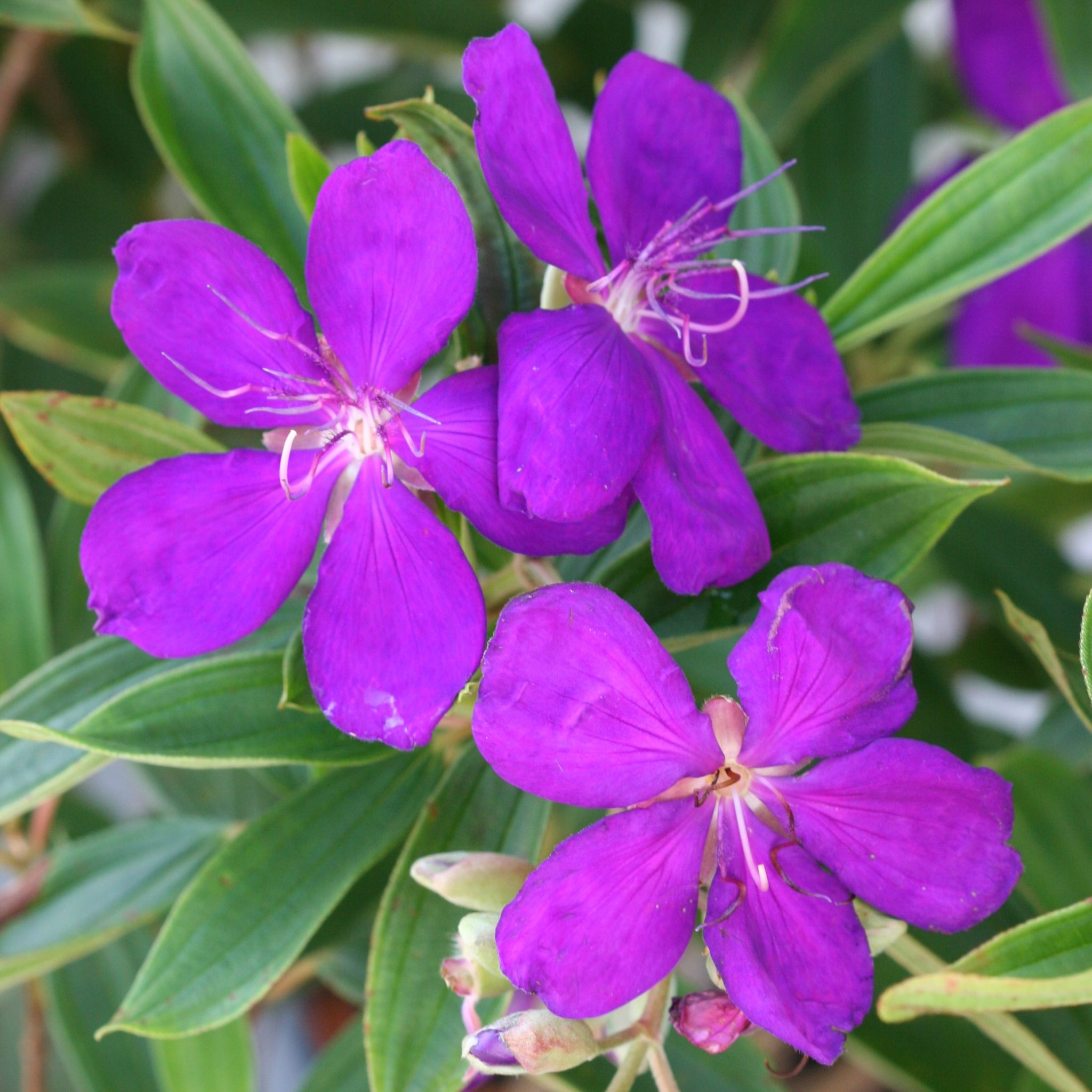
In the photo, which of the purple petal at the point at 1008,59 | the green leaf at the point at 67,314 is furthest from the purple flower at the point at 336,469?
the purple petal at the point at 1008,59

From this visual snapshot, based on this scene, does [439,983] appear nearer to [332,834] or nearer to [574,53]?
[332,834]

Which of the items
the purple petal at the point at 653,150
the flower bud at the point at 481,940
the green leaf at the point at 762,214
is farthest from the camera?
the green leaf at the point at 762,214

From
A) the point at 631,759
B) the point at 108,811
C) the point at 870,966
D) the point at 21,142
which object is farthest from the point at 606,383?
the point at 21,142

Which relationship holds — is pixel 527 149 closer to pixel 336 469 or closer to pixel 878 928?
pixel 336 469

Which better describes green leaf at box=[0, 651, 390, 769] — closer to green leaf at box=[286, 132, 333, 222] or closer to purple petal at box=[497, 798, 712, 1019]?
purple petal at box=[497, 798, 712, 1019]

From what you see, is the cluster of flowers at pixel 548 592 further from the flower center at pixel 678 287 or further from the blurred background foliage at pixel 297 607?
the blurred background foliage at pixel 297 607

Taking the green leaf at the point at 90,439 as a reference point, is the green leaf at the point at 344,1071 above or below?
below

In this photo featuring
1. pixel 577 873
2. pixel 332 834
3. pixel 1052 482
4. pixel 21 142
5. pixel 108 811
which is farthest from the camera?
pixel 21 142

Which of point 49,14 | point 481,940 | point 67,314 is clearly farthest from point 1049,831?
point 67,314

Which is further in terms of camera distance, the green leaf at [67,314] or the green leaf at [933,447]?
the green leaf at [67,314]
